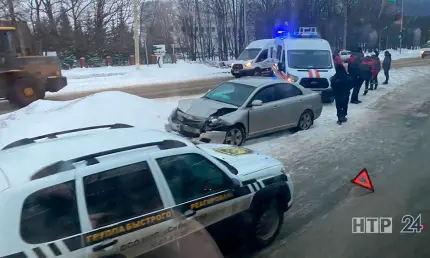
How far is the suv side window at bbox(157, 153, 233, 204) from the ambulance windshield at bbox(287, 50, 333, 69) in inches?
446

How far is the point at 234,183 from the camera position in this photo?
4.09 metres

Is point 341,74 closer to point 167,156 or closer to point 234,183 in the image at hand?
point 234,183

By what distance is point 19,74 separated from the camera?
14.8 metres

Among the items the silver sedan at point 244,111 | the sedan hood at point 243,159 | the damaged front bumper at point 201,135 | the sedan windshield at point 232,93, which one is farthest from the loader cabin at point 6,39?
the sedan hood at point 243,159

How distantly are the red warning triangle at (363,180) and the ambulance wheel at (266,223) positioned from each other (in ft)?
7.64

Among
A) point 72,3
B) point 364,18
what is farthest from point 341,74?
point 364,18

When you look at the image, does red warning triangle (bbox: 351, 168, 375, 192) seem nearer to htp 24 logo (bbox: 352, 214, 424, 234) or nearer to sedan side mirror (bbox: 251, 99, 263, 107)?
htp 24 logo (bbox: 352, 214, 424, 234)

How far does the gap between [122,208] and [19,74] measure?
13688 millimetres

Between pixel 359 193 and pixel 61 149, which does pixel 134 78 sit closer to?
pixel 359 193

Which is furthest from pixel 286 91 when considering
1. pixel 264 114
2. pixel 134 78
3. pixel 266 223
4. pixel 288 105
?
pixel 134 78

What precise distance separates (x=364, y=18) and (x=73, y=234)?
2209 inches

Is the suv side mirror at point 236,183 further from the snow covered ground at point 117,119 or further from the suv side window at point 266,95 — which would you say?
the suv side window at point 266,95

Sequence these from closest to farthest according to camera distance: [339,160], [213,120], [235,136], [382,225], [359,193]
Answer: [382,225] → [359,193] → [339,160] → [213,120] → [235,136]

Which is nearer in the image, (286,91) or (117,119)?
(286,91)
